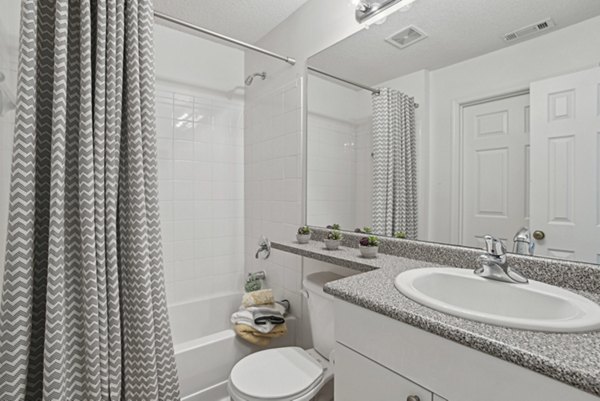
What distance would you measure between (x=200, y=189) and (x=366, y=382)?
1.83 metres

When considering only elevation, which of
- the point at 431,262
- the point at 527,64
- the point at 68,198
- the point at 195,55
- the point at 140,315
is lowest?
the point at 140,315

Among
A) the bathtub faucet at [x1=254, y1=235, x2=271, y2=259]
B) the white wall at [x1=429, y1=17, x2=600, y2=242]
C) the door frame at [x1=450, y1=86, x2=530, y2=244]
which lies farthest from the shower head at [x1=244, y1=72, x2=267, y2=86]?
the door frame at [x1=450, y1=86, x2=530, y2=244]

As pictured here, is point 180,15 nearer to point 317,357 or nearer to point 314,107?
point 314,107

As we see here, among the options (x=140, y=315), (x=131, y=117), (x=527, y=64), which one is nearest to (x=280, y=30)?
(x=131, y=117)

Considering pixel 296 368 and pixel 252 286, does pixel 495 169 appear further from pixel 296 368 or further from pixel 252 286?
pixel 252 286

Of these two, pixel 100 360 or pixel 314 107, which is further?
pixel 314 107

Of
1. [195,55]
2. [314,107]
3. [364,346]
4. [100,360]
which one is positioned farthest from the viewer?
[195,55]

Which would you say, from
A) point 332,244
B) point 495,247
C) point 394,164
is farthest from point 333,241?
point 495,247

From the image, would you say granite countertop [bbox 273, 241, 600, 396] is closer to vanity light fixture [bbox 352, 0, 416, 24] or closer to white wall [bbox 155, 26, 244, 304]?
vanity light fixture [bbox 352, 0, 416, 24]

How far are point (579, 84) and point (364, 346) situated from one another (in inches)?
39.0

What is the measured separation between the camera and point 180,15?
192 cm

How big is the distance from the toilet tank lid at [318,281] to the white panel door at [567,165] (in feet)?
2.78

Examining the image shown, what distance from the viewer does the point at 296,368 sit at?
128 cm

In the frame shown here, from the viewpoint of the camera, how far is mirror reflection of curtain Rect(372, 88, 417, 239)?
130 cm
